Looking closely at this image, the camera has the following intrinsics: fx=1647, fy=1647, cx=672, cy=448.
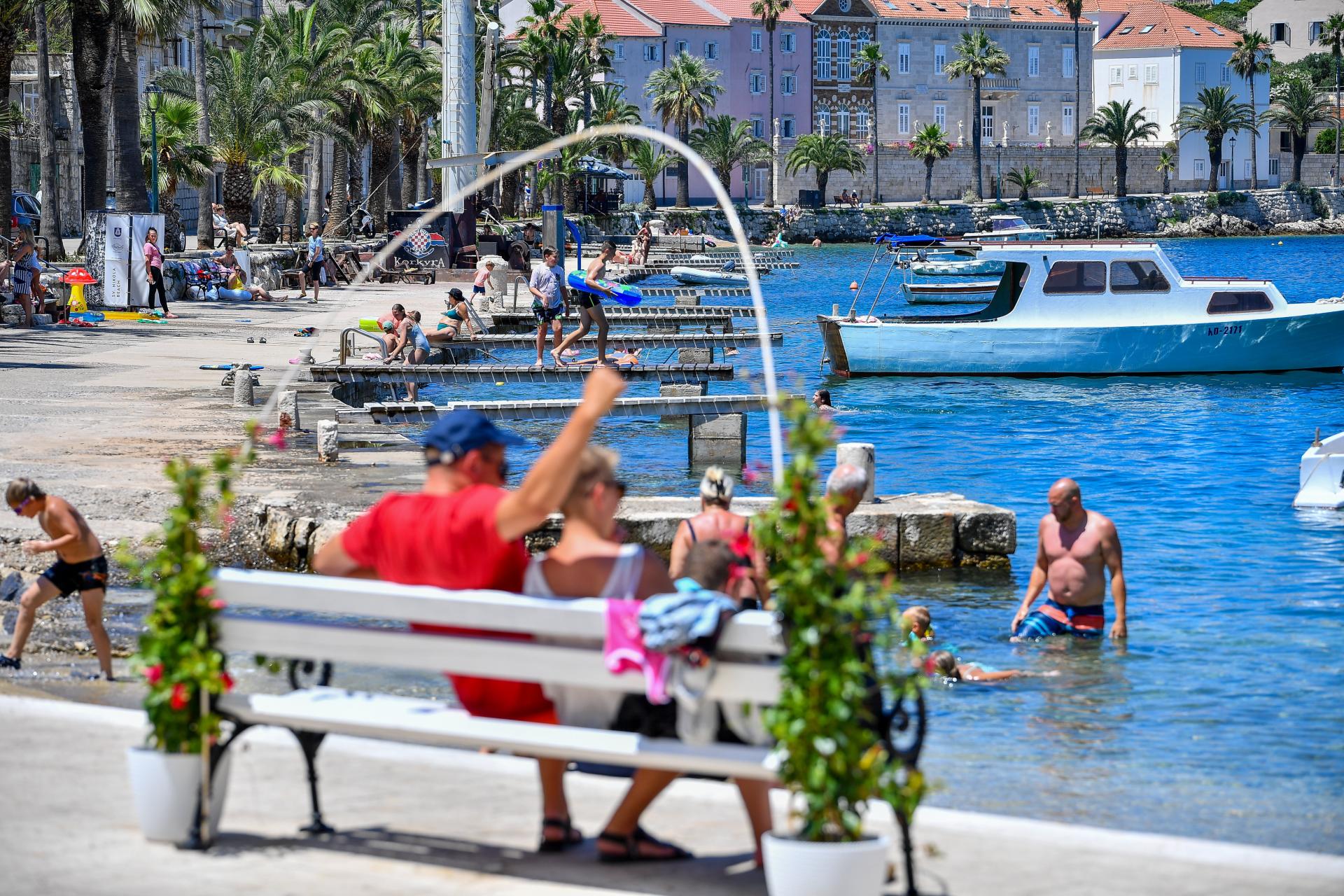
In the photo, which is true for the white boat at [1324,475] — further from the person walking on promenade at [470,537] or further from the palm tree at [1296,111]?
the palm tree at [1296,111]

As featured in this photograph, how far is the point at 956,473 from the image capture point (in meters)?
21.1

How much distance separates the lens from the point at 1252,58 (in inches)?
4850

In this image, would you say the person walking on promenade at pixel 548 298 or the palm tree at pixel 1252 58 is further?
the palm tree at pixel 1252 58

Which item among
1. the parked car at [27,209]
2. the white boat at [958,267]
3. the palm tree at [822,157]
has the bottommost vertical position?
the white boat at [958,267]

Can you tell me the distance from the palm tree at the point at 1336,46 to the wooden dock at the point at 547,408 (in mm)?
120076

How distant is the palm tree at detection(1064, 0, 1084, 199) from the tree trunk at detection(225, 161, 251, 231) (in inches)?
3015

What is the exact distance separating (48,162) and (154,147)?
10.3 ft

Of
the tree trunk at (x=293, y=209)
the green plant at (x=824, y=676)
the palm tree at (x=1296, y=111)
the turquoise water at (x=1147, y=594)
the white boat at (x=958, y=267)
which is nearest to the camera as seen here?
the green plant at (x=824, y=676)

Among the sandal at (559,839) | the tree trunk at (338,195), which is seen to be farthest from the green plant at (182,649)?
the tree trunk at (338,195)

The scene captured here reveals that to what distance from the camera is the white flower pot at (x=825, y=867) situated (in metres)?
4.52

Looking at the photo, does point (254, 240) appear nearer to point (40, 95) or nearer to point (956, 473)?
point (40, 95)

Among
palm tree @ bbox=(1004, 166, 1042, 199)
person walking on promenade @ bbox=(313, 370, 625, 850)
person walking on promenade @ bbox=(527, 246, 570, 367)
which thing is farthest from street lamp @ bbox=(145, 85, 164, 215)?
palm tree @ bbox=(1004, 166, 1042, 199)

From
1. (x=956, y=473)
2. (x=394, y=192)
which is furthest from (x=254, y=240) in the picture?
(x=956, y=473)

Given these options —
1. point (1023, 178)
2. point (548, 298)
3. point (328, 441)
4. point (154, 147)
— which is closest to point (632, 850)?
→ point (328, 441)
